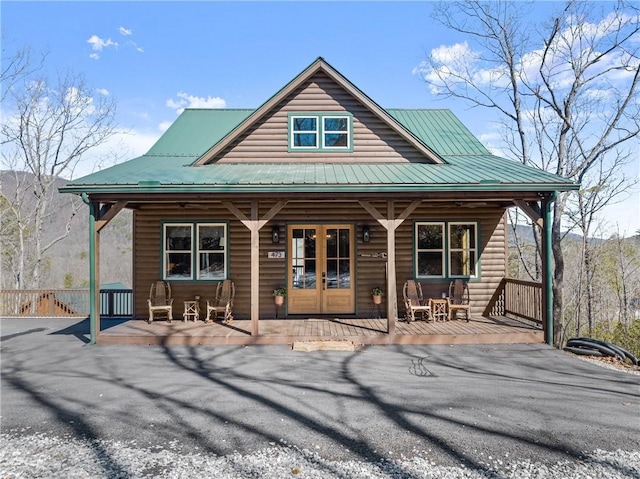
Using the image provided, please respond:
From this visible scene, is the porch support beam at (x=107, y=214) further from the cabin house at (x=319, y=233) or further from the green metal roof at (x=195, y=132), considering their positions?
the green metal roof at (x=195, y=132)

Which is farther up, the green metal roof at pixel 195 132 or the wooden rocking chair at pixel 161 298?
the green metal roof at pixel 195 132

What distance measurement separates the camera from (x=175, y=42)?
13438 mm

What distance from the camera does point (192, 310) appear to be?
366 inches

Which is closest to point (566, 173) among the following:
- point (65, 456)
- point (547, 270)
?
point (547, 270)

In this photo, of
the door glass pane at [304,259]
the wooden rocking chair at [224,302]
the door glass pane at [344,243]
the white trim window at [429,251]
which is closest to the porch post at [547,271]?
the white trim window at [429,251]

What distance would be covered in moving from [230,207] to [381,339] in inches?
160

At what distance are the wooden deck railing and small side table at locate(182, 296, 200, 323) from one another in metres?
7.38

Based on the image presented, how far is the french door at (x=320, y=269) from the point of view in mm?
9586

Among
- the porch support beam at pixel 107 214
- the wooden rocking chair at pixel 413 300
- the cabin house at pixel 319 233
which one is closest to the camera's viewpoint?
the porch support beam at pixel 107 214

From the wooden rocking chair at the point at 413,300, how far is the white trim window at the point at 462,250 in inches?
42.9

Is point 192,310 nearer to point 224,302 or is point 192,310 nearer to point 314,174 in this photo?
point 224,302

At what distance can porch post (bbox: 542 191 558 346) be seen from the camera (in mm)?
7438

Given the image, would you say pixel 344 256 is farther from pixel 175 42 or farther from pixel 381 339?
pixel 175 42

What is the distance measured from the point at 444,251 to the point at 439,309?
62.0 inches
